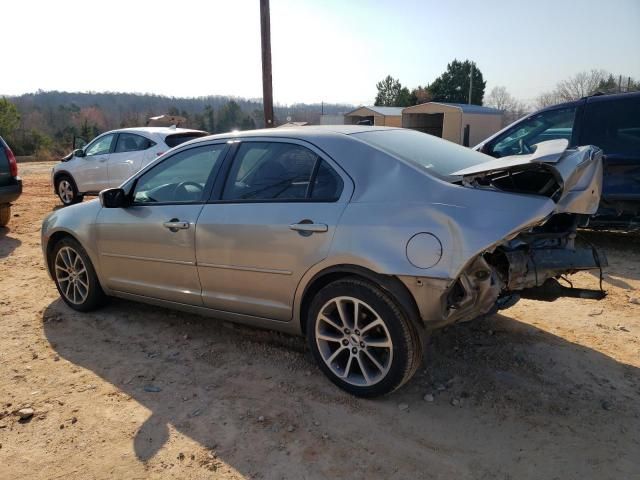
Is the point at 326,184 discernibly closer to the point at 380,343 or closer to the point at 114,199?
the point at 380,343

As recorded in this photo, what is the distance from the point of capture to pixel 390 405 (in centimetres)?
306

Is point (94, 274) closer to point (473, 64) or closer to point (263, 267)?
point (263, 267)

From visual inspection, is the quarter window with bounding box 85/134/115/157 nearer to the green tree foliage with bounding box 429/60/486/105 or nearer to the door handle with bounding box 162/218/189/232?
the door handle with bounding box 162/218/189/232

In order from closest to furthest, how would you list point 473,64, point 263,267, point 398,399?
1. point 398,399
2. point 263,267
3. point 473,64

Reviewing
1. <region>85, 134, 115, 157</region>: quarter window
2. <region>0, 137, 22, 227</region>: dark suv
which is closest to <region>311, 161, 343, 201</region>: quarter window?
<region>0, 137, 22, 227</region>: dark suv

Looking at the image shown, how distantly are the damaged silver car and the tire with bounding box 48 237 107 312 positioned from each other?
70 centimetres

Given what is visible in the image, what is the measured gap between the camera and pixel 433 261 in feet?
8.84

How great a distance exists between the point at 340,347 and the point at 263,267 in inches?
28.9

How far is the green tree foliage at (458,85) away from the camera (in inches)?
A: 1829

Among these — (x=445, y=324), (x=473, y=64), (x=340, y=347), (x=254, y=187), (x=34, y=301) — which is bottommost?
(x=34, y=301)

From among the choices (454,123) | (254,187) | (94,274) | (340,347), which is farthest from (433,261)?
(454,123)

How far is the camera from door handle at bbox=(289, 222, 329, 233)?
3037mm

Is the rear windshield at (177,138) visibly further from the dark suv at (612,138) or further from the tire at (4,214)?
the dark suv at (612,138)

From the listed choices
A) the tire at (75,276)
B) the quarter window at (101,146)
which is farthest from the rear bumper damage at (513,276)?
the quarter window at (101,146)
